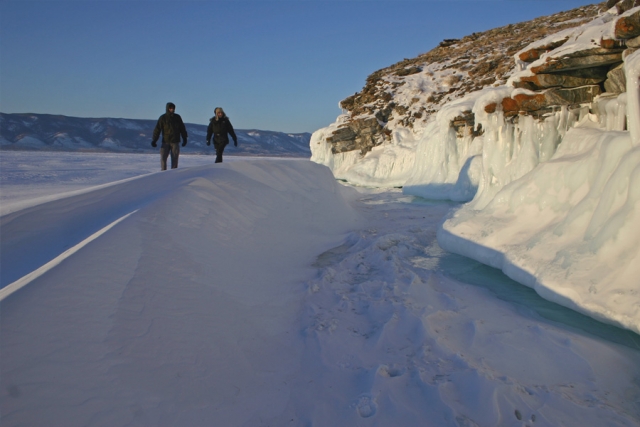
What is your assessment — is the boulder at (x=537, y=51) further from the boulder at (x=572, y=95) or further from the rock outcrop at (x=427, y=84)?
the rock outcrop at (x=427, y=84)

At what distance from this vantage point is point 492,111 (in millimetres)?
7238

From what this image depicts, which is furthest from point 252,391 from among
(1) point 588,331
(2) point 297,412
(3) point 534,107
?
(3) point 534,107

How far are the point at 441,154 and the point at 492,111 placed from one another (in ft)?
18.0

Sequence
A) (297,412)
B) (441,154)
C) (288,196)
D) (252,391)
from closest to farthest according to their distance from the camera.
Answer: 1. (297,412)
2. (252,391)
3. (288,196)
4. (441,154)

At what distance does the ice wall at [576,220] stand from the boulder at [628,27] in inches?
17.2

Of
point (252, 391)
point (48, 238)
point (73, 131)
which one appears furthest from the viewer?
point (73, 131)

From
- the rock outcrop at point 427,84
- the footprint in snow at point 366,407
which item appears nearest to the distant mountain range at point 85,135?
the rock outcrop at point 427,84

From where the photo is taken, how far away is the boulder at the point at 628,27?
3.97 m

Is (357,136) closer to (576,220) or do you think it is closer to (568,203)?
(568,203)

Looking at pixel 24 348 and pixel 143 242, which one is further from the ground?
pixel 143 242

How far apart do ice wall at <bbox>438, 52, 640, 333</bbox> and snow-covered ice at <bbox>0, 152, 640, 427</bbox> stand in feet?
0.74

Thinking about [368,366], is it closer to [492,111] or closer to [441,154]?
[492,111]

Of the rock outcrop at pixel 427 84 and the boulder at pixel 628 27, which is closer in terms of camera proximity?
the boulder at pixel 628 27

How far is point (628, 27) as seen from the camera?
4.09m
